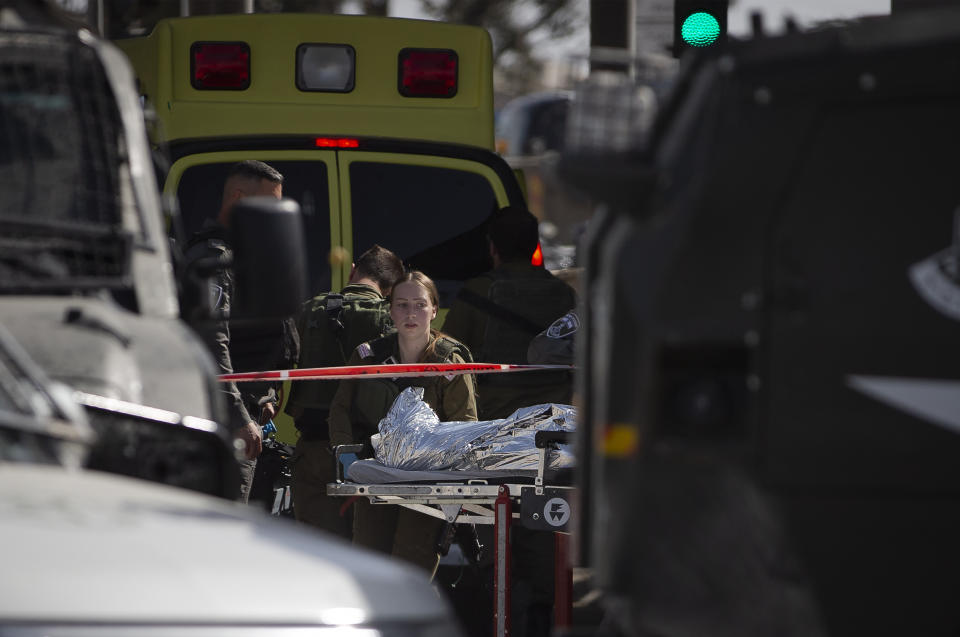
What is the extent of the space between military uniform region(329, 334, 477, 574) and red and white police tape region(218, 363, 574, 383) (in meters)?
0.06

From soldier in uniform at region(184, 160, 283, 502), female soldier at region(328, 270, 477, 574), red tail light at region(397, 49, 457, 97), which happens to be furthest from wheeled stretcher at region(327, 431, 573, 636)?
red tail light at region(397, 49, 457, 97)

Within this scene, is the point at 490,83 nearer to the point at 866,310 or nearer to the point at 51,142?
the point at 51,142

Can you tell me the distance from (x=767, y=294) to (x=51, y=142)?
206 cm

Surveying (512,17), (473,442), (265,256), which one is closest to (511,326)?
(473,442)

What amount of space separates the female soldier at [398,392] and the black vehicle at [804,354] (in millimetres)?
3874

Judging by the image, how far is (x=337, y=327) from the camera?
29.3 feet

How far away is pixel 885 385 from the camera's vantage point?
13.7ft

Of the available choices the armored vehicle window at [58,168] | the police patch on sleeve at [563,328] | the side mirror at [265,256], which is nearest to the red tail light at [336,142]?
the police patch on sleeve at [563,328]

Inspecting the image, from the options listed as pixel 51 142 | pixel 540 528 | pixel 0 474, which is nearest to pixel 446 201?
pixel 540 528

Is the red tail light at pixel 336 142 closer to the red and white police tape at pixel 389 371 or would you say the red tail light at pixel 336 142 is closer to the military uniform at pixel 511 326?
the military uniform at pixel 511 326

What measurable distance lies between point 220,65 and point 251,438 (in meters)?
2.82

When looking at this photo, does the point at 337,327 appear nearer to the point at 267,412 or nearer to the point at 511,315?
the point at 267,412

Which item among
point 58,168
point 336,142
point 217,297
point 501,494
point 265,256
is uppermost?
point 336,142

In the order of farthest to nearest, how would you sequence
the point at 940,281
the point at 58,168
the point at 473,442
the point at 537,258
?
1. the point at 537,258
2. the point at 473,442
3. the point at 58,168
4. the point at 940,281
